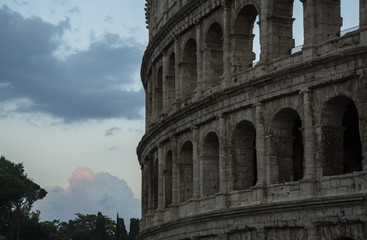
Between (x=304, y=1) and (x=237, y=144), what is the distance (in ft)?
23.9

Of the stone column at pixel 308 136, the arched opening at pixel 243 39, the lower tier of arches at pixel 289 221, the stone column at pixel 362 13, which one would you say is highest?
the arched opening at pixel 243 39

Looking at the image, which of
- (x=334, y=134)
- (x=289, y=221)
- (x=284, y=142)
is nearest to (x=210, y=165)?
(x=284, y=142)

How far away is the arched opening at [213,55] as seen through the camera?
41.2 m

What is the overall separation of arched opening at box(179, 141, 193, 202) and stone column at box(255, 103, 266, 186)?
772 cm

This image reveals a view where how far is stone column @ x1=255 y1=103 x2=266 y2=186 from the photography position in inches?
1373

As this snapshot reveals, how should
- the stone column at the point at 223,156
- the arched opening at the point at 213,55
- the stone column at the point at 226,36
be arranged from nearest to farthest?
the stone column at the point at 223,156 < the stone column at the point at 226,36 < the arched opening at the point at 213,55

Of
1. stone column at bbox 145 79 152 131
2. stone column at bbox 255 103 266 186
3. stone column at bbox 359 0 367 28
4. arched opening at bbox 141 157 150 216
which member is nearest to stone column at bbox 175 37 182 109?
arched opening at bbox 141 157 150 216

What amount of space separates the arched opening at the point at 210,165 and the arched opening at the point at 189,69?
4.63 m

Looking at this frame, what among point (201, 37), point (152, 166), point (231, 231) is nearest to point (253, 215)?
point (231, 231)

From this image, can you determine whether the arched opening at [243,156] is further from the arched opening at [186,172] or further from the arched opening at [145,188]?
the arched opening at [145,188]

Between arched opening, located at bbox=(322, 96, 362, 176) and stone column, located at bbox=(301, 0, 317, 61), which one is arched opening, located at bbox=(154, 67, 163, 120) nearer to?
stone column, located at bbox=(301, 0, 317, 61)

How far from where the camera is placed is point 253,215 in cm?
3475

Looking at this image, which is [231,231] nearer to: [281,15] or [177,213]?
[177,213]

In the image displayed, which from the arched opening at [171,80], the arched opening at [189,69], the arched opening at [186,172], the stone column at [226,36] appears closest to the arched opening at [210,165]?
the arched opening at [186,172]
